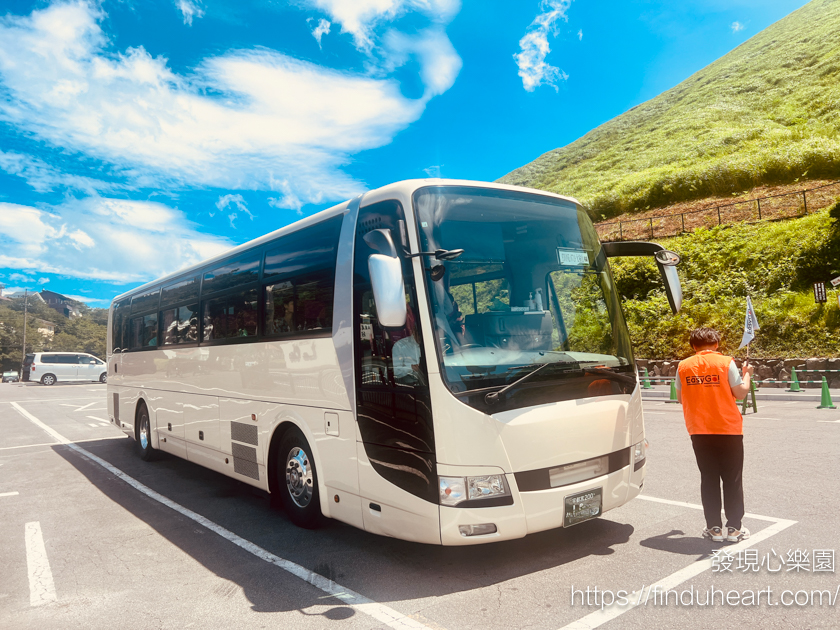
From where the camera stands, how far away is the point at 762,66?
186 feet

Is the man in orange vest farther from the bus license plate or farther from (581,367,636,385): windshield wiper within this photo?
the bus license plate

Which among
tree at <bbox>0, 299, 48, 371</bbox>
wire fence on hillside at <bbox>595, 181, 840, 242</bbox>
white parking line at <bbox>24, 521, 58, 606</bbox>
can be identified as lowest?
white parking line at <bbox>24, 521, 58, 606</bbox>

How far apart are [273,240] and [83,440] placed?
9.50m

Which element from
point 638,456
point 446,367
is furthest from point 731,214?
point 446,367

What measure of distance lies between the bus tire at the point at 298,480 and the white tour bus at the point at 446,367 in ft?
0.07

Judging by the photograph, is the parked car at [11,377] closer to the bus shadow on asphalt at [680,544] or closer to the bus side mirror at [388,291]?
the bus side mirror at [388,291]

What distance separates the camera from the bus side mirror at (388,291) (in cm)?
414

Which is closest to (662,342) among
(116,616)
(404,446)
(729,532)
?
(729,532)

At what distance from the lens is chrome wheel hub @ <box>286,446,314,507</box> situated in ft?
19.3

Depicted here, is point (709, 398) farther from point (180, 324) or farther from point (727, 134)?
point (727, 134)

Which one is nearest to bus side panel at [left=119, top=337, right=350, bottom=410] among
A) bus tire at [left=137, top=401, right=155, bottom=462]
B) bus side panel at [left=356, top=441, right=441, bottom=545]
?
bus side panel at [left=356, top=441, right=441, bottom=545]

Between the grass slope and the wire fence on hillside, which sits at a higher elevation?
the wire fence on hillside

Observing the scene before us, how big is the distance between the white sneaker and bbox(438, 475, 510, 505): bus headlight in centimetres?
204

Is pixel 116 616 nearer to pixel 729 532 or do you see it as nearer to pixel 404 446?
pixel 404 446
